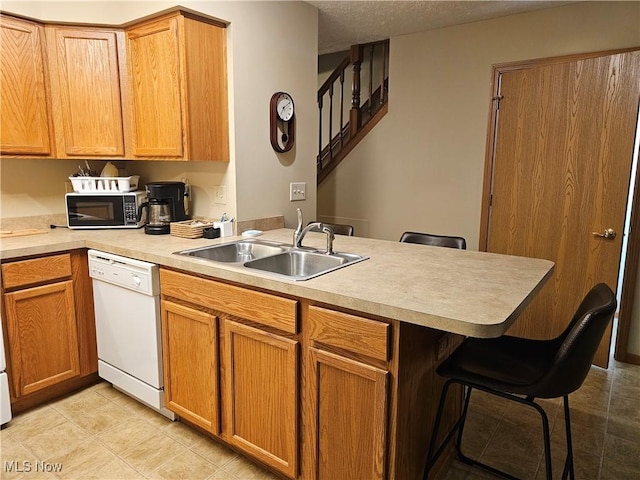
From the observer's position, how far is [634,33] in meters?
2.77

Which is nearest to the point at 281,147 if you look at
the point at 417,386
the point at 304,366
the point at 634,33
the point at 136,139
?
the point at 136,139

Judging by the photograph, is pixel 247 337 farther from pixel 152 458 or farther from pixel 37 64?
pixel 37 64

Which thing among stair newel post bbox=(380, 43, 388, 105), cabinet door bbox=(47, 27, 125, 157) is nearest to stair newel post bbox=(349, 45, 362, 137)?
stair newel post bbox=(380, 43, 388, 105)

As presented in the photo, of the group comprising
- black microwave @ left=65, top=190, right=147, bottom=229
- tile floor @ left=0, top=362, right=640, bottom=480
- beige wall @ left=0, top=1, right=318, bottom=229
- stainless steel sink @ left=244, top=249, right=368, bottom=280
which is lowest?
tile floor @ left=0, top=362, right=640, bottom=480

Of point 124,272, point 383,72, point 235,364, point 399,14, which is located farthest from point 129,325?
point 383,72

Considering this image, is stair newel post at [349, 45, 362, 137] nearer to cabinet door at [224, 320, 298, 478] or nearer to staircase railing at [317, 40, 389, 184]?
staircase railing at [317, 40, 389, 184]

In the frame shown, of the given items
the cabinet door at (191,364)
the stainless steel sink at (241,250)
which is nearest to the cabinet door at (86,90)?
the stainless steel sink at (241,250)

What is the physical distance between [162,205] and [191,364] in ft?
3.52

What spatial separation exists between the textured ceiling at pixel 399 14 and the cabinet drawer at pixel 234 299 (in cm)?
211

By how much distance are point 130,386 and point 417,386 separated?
1.64 m

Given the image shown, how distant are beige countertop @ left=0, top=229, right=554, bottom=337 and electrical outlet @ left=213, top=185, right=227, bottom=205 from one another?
296mm

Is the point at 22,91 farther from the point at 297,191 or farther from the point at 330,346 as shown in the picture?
the point at 330,346

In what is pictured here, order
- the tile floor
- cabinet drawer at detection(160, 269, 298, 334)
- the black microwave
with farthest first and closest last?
the black microwave < the tile floor < cabinet drawer at detection(160, 269, 298, 334)

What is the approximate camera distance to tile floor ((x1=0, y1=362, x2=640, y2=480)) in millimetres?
1935
